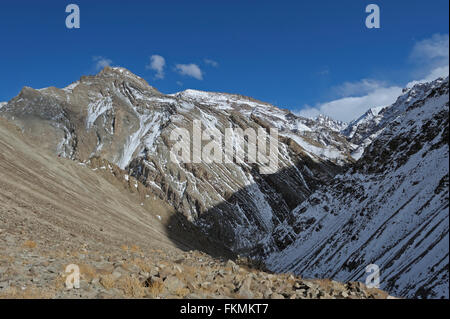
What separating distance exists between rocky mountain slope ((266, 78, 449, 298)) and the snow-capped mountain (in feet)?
1.02

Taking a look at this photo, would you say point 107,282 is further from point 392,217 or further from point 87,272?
point 392,217

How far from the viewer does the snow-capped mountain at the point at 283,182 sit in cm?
5731

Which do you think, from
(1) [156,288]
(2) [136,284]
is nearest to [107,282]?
(2) [136,284]

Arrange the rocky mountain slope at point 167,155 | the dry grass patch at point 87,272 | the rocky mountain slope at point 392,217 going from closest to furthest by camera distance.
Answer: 1. the dry grass patch at point 87,272
2. the rocky mountain slope at point 392,217
3. the rocky mountain slope at point 167,155

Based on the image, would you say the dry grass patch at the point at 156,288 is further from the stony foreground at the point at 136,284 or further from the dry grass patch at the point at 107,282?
the dry grass patch at the point at 107,282

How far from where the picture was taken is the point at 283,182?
168 m

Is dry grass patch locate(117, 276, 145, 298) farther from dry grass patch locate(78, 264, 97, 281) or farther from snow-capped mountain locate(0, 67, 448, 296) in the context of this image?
snow-capped mountain locate(0, 67, 448, 296)

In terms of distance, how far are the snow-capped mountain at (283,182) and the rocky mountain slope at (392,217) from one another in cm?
31

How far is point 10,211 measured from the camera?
22.1 metres

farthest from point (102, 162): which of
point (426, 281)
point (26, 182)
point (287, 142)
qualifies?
point (287, 142)

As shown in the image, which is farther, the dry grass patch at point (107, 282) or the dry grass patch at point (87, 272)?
the dry grass patch at point (87, 272)

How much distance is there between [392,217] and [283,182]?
340ft

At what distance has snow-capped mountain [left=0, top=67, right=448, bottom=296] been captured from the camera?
57.3m

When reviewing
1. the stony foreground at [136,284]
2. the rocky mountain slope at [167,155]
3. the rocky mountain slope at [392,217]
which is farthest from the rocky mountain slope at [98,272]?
the rocky mountain slope at [167,155]
